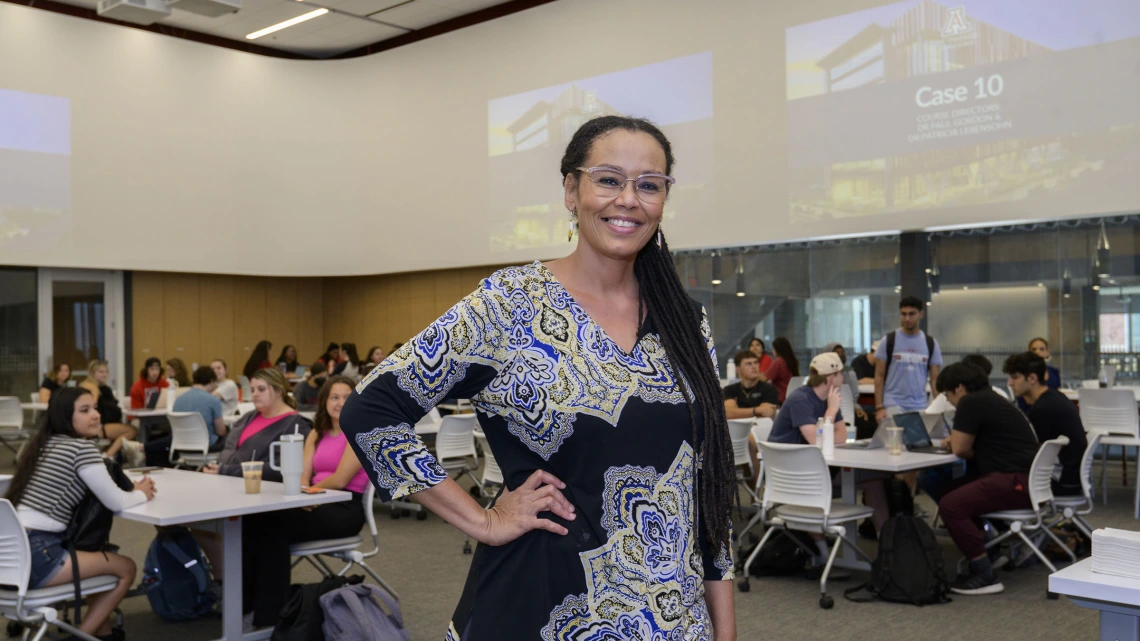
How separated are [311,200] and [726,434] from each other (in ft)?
45.4

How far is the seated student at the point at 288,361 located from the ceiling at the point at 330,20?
4.57 meters

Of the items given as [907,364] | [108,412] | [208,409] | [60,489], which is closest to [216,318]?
[108,412]

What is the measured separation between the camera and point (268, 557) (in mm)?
4457

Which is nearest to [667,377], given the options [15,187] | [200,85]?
[15,187]

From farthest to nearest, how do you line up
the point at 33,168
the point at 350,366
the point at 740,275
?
the point at 33,168
the point at 350,366
the point at 740,275

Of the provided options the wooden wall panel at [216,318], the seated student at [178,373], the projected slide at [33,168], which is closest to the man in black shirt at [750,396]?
the seated student at [178,373]

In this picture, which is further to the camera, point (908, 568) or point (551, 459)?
point (908, 568)

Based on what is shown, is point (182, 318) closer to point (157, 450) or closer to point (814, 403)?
point (157, 450)

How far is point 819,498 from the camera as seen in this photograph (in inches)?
207

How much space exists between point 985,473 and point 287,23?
1123cm

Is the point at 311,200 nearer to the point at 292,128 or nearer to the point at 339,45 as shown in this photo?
the point at 292,128

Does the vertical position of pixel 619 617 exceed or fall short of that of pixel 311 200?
it falls short

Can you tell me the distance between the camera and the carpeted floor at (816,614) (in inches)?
181

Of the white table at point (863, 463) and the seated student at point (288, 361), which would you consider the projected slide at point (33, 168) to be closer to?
the seated student at point (288, 361)
